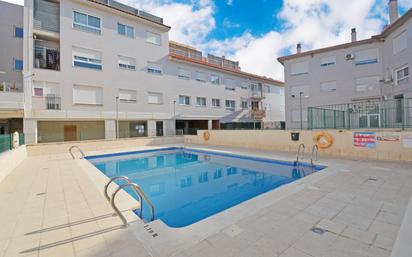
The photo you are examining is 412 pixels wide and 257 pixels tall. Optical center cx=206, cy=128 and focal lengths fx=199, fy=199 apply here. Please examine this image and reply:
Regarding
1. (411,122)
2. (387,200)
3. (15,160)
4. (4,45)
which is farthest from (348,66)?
(4,45)

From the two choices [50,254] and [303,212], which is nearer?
[50,254]

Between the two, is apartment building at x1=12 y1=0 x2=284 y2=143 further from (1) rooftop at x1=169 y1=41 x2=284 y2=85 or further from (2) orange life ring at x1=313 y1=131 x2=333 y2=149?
(2) orange life ring at x1=313 y1=131 x2=333 y2=149

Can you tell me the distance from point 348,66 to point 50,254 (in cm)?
2342

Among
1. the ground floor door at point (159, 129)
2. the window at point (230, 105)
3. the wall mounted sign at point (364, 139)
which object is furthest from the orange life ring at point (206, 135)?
the wall mounted sign at point (364, 139)

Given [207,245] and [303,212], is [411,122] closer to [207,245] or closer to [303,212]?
[303,212]

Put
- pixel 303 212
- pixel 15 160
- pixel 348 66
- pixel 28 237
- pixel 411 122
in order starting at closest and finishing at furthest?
pixel 28 237, pixel 303 212, pixel 15 160, pixel 411 122, pixel 348 66

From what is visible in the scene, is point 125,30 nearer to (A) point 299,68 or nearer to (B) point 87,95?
(B) point 87,95

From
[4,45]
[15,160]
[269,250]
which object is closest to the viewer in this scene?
[269,250]

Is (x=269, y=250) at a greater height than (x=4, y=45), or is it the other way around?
(x=4, y=45)

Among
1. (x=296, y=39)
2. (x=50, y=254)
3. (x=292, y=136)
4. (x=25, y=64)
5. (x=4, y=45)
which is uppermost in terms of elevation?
(x=296, y=39)

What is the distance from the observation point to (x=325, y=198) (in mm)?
4598

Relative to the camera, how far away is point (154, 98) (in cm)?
2006

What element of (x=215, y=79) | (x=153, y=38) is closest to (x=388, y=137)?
(x=215, y=79)

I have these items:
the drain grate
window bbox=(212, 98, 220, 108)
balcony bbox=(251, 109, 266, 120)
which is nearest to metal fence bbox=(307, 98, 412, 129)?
the drain grate
